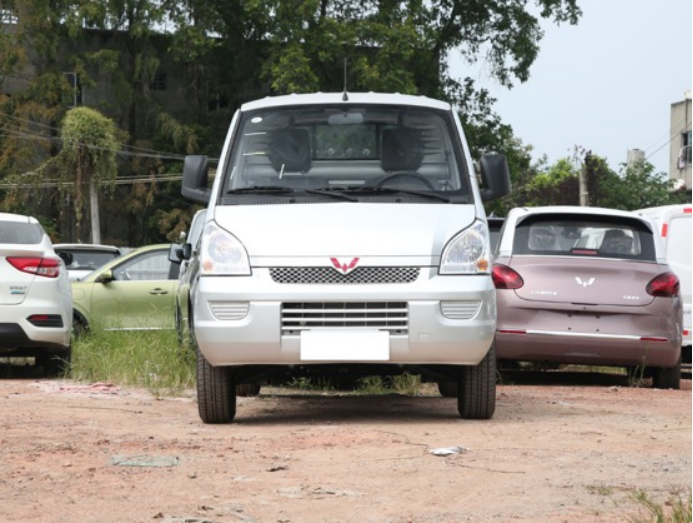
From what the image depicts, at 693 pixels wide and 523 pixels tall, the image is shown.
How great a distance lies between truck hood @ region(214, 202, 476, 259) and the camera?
9.34m

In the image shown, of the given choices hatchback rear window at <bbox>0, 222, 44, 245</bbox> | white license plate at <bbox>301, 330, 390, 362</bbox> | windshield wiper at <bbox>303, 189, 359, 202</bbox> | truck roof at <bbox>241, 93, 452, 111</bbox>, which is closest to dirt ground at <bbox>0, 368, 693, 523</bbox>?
white license plate at <bbox>301, 330, 390, 362</bbox>

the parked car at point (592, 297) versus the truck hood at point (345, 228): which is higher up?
the truck hood at point (345, 228)

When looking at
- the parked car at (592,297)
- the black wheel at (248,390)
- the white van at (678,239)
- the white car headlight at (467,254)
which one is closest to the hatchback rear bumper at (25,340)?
the black wheel at (248,390)

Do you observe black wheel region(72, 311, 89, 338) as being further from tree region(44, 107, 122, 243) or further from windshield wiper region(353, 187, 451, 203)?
tree region(44, 107, 122, 243)

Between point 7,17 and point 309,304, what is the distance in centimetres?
5356

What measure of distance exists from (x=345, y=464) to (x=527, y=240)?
21.9 ft

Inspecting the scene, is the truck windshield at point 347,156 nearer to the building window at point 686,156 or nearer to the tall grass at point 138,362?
the tall grass at point 138,362

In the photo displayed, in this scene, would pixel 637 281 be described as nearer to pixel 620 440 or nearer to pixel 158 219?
pixel 620 440

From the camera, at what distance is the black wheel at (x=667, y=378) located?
13961 mm

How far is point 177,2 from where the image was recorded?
5478 centimetres

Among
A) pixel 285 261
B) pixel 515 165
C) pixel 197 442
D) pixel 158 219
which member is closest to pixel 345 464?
pixel 197 442

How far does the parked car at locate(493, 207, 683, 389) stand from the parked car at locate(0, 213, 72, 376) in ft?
14.0

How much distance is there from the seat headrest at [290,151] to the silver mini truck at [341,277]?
0.07 ft

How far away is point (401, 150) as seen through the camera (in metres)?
10.5
